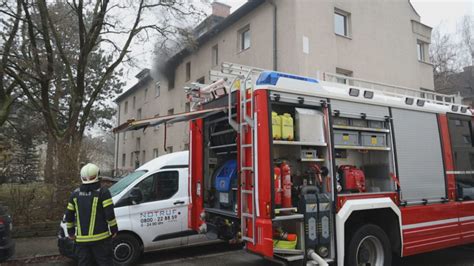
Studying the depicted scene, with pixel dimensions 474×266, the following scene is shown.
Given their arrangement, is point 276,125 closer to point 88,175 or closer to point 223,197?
point 223,197

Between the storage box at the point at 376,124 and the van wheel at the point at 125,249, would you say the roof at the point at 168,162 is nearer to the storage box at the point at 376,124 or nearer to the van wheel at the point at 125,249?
the van wheel at the point at 125,249

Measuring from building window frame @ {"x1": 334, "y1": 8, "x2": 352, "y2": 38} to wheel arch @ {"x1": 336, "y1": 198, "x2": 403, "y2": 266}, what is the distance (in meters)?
11.4

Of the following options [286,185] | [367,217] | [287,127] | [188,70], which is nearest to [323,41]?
[188,70]

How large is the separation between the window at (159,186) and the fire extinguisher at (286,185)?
315 centimetres

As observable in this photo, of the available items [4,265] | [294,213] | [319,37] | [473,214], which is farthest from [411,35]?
[4,265]

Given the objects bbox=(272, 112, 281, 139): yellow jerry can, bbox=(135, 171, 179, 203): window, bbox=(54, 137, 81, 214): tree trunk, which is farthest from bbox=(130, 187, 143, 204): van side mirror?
bbox=(54, 137, 81, 214): tree trunk

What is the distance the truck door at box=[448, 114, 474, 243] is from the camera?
21.2ft

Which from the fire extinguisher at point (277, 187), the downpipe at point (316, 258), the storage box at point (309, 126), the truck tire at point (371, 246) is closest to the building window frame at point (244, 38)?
the storage box at point (309, 126)

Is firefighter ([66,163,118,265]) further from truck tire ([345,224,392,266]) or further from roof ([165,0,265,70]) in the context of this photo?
roof ([165,0,265,70])

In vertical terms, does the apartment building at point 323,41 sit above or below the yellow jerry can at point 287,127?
above

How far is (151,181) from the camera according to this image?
7.18 m

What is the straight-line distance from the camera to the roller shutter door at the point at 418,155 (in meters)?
5.76

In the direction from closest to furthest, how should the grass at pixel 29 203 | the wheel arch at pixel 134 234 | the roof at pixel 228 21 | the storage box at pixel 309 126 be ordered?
the storage box at pixel 309 126, the wheel arch at pixel 134 234, the grass at pixel 29 203, the roof at pixel 228 21

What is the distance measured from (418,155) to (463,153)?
1.39 m
